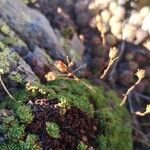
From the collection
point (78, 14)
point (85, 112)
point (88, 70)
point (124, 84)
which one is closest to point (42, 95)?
point (85, 112)

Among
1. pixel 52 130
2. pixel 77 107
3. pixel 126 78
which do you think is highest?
pixel 126 78

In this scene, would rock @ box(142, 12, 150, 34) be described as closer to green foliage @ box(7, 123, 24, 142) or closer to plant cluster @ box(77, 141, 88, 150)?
plant cluster @ box(77, 141, 88, 150)

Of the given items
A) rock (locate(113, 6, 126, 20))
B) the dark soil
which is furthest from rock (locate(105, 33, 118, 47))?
the dark soil

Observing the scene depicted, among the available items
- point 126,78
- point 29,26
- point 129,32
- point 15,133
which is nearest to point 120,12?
point 129,32

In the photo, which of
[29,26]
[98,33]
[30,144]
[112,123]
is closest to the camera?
[30,144]

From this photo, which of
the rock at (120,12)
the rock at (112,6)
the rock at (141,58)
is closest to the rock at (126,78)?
the rock at (141,58)

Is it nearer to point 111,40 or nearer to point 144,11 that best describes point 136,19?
point 144,11

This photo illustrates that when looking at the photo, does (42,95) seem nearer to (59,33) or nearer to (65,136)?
(65,136)

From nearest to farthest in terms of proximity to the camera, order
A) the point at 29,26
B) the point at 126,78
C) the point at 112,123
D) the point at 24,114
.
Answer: the point at 24,114 → the point at 112,123 → the point at 29,26 → the point at 126,78
